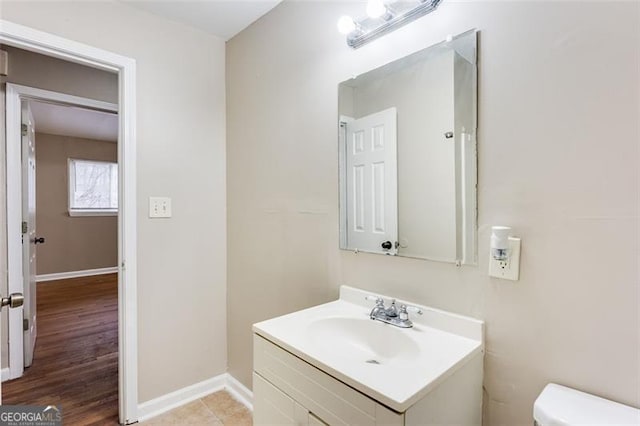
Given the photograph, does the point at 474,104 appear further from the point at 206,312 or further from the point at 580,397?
the point at 206,312

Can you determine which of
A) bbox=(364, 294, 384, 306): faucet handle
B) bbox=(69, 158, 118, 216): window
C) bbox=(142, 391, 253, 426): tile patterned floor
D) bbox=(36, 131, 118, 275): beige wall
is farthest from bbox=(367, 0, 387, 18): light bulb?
bbox=(36, 131, 118, 275): beige wall

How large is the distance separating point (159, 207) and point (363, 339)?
4.54 ft

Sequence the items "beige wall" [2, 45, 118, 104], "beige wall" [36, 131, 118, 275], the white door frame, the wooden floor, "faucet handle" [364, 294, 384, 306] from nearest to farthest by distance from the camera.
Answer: "faucet handle" [364, 294, 384, 306] < the white door frame < the wooden floor < "beige wall" [2, 45, 118, 104] < "beige wall" [36, 131, 118, 275]

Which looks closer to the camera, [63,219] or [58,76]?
[58,76]

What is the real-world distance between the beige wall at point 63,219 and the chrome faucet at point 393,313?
5.77 metres

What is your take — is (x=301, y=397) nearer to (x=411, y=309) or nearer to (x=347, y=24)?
(x=411, y=309)

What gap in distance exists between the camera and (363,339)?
1220mm

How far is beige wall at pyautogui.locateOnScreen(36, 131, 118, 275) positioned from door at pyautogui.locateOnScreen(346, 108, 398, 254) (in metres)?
5.56

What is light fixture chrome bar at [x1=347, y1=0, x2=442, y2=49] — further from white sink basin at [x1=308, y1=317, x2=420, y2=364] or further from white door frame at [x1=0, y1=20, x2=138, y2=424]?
white door frame at [x1=0, y1=20, x2=138, y2=424]

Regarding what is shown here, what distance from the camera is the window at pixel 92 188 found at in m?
5.20

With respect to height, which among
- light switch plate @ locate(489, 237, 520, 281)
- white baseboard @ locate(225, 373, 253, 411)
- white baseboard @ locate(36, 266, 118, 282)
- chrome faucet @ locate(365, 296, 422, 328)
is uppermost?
light switch plate @ locate(489, 237, 520, 281)

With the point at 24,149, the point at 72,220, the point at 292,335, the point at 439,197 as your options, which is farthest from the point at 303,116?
the point at 72,220

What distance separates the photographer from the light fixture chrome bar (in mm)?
1111

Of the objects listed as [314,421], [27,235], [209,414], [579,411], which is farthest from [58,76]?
[579,411]
